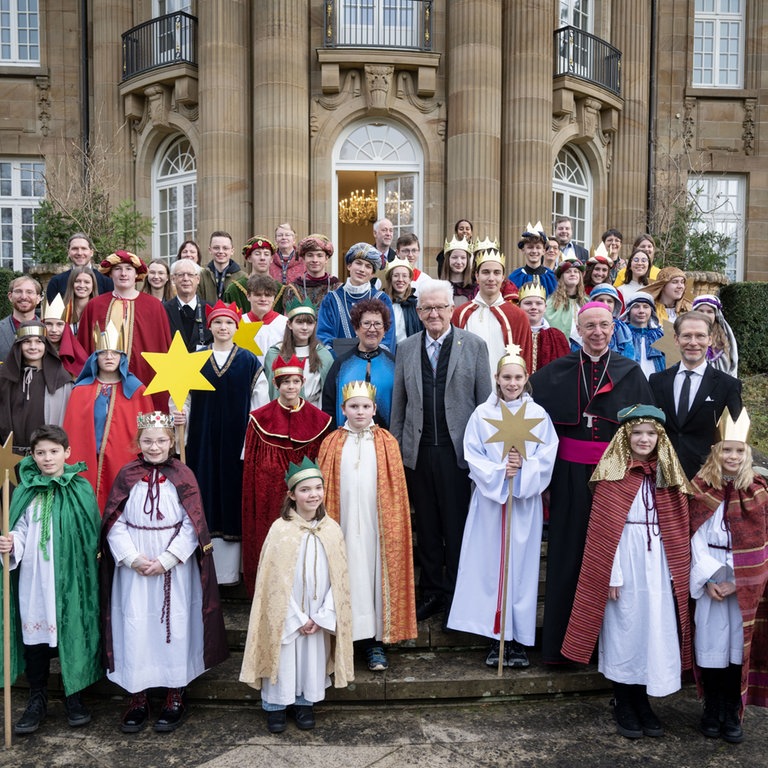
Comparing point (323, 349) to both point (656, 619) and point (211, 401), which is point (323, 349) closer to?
point (211, 401)

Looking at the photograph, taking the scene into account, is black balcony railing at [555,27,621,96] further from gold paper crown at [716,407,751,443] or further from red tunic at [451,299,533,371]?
gold paper crown at [716,407,751,443]

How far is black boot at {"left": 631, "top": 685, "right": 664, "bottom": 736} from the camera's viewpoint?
4.32 meters

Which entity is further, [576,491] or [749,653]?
[576,491]

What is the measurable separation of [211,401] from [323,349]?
2.94ft

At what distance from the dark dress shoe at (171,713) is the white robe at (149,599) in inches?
4.8

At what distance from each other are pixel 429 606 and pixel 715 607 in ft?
5.80

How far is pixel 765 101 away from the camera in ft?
58.0

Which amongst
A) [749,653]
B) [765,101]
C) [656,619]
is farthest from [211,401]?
[765,101]

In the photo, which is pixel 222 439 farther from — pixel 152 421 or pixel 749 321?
pixel 749 321

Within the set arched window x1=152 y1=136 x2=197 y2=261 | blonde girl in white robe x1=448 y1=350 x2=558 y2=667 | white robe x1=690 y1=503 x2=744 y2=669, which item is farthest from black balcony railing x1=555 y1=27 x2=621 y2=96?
white robe x1=690 y1=503 x2=744 y2=669

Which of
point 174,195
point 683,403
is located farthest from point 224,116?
point 683,403

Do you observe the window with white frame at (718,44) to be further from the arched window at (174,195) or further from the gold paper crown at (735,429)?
the gold paper crown at (735,429)

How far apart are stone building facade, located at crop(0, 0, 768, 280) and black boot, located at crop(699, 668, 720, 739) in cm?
1097

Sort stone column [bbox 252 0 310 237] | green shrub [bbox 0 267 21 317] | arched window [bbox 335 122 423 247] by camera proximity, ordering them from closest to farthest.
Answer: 1. green shrub [bbox 0 267 21 317]
2. stone column [bbox 252 0 310 237]
3. arched window [bbox 335 122 423 247]
